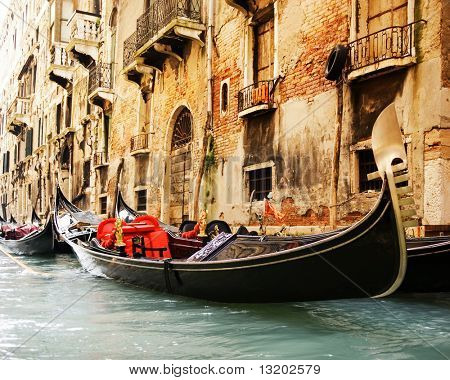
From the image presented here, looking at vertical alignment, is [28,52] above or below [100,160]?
above

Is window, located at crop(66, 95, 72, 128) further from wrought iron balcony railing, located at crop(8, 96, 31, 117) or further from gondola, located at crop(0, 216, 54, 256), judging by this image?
gondola, located at crop(0, 216, 54, 256)

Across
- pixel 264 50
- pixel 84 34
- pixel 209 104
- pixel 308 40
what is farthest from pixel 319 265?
pixel 84 34

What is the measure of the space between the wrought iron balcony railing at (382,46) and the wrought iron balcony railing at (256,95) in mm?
1531

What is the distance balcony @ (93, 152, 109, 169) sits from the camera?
44.6 feet

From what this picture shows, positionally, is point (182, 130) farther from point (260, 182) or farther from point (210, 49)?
point (260, 182)

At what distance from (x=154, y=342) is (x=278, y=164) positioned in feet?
14.1

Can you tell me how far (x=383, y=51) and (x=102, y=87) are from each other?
8.79 metres

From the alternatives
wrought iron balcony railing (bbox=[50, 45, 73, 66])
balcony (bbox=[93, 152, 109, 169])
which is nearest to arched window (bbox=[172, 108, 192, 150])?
balcony (bbox=[93, 152, 109, 169])

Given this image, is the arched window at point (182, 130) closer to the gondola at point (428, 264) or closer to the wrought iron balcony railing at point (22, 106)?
the gondola at point (428, 264)

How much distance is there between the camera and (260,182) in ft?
24.8

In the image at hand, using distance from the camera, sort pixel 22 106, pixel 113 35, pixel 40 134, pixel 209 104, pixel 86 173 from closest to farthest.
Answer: pixel 209 104 < pixel 113 35 < pixel 86 173 < pixel 40 134 < pixel 22 106
